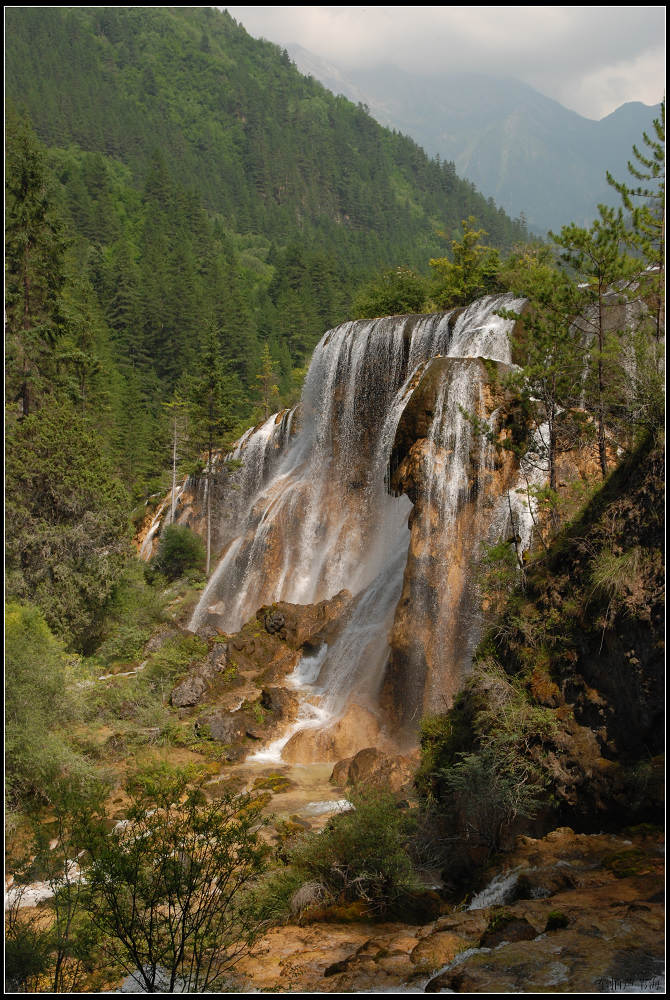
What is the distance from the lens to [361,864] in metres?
8.48

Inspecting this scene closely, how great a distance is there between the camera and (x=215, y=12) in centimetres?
16812

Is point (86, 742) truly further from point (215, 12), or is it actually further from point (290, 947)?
point (215, 12)

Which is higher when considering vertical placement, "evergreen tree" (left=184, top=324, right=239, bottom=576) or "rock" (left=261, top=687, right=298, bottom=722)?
"evergreen tree" (left=184, top=324, right=239, bottom=576)

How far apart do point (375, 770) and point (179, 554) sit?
65.9 feet

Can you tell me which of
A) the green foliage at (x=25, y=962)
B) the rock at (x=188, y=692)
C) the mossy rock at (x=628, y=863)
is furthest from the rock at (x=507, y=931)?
the rock at (x=188, y=692)

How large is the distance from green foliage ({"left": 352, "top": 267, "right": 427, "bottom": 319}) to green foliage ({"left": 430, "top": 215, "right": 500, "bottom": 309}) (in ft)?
7.84

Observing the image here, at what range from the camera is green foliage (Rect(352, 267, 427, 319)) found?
1359 inches

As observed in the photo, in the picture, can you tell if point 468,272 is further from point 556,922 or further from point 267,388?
point 556,922

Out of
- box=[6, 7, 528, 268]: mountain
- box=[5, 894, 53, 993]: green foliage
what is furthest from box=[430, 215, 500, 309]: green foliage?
box=[6, 7, 528, 268]: mountain

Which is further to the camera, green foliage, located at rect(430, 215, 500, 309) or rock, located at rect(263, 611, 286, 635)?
green foliage, located at rect(430, 215, 500, 309)

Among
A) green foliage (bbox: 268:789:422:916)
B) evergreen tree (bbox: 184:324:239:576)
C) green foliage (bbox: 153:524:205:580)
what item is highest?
evergreen tree (bbox: 184:324:239:576)

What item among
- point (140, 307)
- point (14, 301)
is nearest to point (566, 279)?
point (14, 301)

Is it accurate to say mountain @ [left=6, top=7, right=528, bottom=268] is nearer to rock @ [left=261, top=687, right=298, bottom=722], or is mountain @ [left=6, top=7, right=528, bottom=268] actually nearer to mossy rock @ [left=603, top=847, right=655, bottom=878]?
rock @ [left=261, top=687, right=298, bottom=722]

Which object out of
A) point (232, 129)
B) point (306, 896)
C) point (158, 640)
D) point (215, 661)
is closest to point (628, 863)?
point (306, 896)
